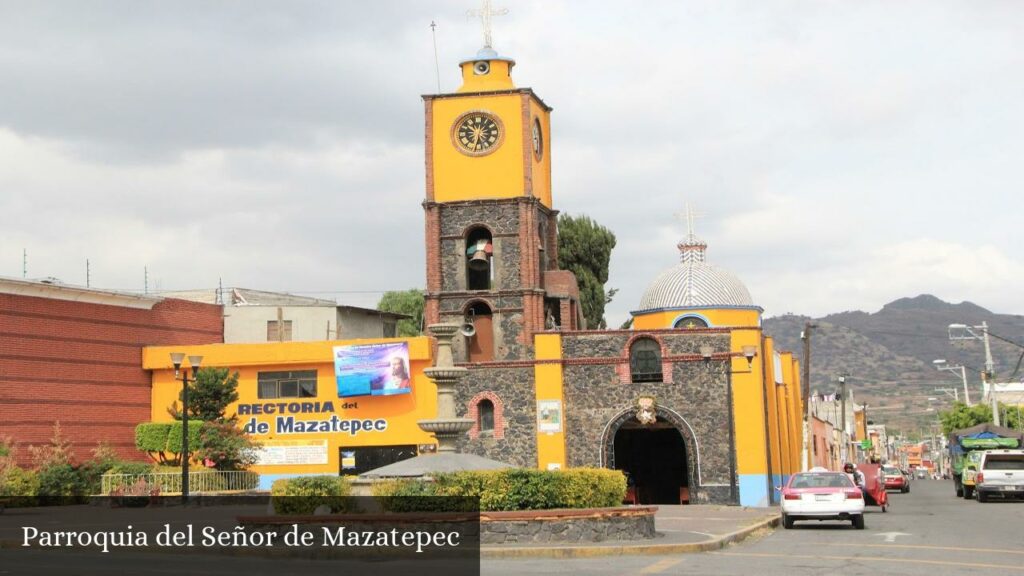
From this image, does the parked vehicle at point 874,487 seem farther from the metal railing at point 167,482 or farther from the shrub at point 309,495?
the metal railing at point 167,482

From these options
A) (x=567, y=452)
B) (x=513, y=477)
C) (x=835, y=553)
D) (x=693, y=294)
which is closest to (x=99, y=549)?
(x=513, y=477)

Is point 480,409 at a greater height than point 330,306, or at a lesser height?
lesser

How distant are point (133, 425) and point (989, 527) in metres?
32.0

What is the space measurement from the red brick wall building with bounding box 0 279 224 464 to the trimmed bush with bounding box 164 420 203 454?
2.35m

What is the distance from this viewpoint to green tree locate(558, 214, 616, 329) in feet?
Answer: 208

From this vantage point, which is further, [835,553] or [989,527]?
[989,527]

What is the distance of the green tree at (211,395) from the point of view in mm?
44656

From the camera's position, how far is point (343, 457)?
45938mm

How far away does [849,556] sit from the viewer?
1961 centimetres

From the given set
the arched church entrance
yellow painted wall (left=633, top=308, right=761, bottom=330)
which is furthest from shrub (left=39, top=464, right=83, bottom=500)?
yellow painted wall (left=633, top=308, right=761, bottom=330)

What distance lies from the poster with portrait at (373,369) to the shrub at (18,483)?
1121cm

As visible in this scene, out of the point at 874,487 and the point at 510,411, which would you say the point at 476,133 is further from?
the point at 874,487

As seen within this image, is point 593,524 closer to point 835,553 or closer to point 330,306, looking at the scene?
point 835,553

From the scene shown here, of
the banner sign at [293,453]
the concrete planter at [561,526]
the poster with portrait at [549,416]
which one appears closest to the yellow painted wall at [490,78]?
the poster with portrait at [549,416]
